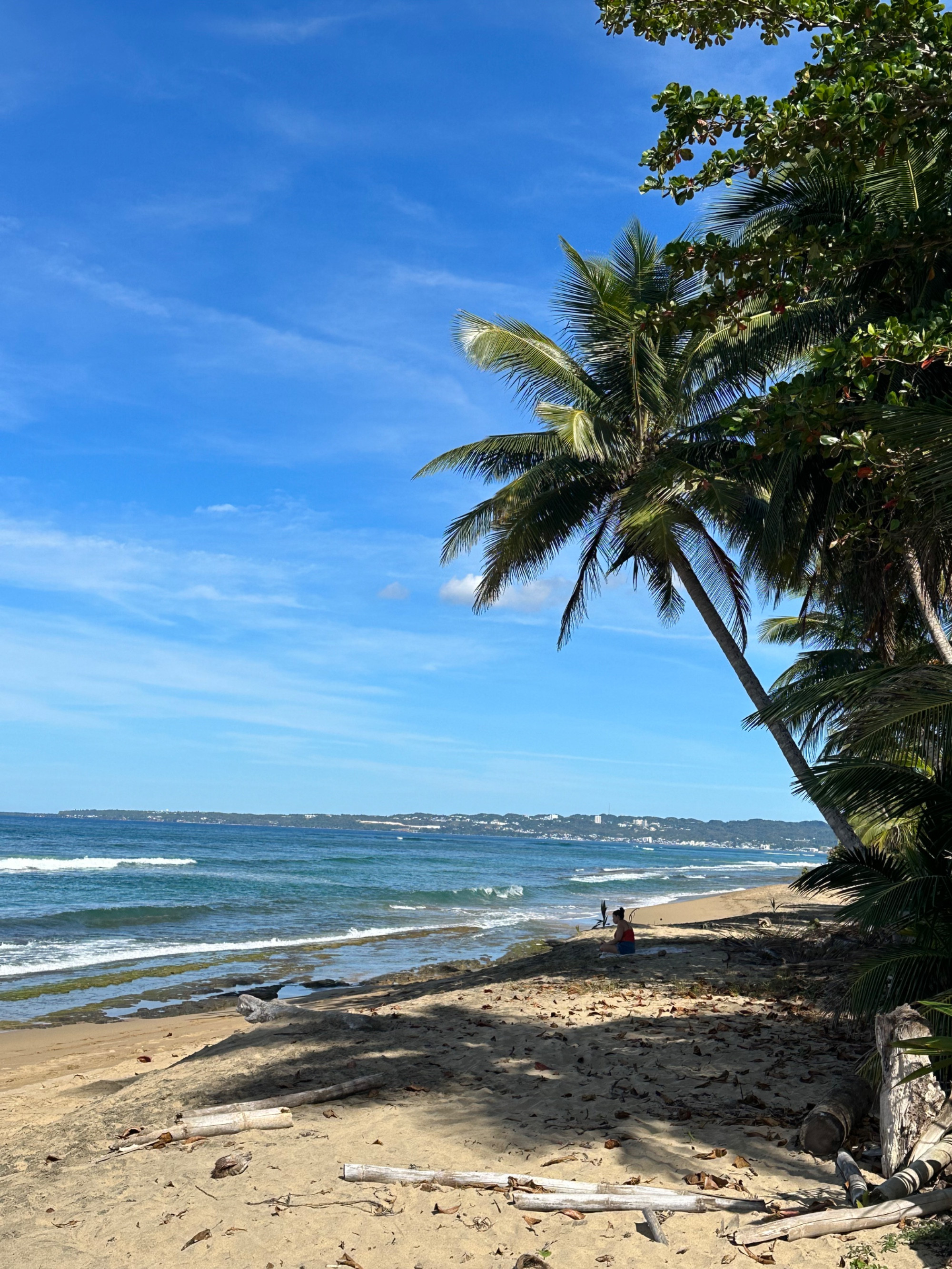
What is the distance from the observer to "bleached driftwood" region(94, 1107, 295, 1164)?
19.7 ft

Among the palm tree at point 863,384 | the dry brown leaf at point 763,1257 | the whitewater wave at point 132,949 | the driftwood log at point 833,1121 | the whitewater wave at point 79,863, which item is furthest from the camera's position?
the whitewater wave at point 79,863

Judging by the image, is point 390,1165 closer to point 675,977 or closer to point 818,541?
point 675,977

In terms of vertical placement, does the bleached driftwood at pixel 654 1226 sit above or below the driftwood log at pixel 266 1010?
above

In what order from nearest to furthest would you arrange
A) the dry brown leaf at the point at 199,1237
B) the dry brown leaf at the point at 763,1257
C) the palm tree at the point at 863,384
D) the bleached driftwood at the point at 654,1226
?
the dry brown leaf at the point at 763,1257
the bleached driftwood at the point at 654,1226
the dry brown leaf at the point at 199,1237
the palm tree at the point at 863,384

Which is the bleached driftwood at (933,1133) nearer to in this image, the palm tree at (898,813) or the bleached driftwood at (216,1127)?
the palm tree at (898,813)

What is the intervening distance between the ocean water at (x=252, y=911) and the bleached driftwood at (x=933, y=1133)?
11.4 meters

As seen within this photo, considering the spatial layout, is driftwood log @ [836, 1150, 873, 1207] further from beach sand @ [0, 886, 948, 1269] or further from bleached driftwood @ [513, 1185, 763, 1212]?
bleached driftwood @ [513, 1185, 763, 1212]

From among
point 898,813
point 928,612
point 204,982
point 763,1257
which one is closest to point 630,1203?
point 763,1257

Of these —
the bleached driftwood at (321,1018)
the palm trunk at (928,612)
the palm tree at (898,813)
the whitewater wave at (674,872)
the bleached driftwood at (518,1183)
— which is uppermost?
the palm trunk at (928,612)

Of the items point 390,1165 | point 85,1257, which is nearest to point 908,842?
point 390,1165

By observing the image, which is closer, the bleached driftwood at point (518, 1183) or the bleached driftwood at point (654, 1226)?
the bleached driftwood at point (654, 1226)

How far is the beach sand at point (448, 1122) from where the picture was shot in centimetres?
439

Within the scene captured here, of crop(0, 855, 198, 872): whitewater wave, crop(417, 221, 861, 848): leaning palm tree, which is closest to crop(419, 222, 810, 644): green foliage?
crop(417, 221, 861, 848): leaning palm tree

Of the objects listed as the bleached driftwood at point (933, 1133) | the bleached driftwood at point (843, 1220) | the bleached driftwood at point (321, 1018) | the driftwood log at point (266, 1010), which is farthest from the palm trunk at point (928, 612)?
the driftwood log at point (266, 1010)
